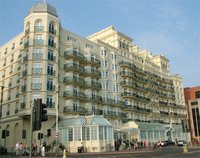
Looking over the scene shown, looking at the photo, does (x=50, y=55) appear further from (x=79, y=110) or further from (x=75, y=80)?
(x=79, y=110)

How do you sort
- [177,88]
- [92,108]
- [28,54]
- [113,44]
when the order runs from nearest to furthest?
1. [28,54]
2. [92,108]
3. [113,44]
4. [177,88]

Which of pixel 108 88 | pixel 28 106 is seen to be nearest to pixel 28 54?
pixel 28 106

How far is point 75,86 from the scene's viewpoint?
5416cm

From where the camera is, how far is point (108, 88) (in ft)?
207

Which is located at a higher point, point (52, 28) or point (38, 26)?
point (52, 28)

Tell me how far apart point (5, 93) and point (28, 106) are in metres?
13.8

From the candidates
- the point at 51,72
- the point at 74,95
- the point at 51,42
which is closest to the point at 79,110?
the point at 74,95

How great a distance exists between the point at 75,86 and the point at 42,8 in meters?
16.7

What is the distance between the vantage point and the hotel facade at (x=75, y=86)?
46.8 meters

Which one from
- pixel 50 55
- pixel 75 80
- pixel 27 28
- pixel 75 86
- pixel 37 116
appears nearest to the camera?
pixel 37 116

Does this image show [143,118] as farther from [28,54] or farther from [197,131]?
[28,54]

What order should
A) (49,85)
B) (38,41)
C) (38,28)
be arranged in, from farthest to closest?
(38,28) < (38,41) < (49,85)

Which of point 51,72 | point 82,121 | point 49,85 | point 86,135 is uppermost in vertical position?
point 51,72

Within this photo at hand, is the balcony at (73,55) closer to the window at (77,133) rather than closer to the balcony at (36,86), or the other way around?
the balcony at (36,86)
